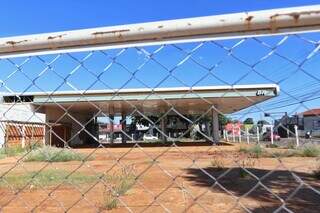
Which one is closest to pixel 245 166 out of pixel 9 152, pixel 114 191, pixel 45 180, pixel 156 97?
pixel 45 180

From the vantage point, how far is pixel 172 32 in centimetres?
239

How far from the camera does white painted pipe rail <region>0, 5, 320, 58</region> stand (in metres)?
2.16

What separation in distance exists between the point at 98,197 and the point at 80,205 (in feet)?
2.88

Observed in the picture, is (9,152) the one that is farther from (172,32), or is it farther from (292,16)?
(292,16)

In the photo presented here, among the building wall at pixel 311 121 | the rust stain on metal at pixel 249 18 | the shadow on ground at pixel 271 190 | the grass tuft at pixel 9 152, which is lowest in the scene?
the shadow on ground at pixel 271 190

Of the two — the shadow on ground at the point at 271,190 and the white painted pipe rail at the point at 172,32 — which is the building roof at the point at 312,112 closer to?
the white painted pipe rail at the point at 172,32

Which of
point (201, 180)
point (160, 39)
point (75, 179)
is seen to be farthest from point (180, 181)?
point (160, 39)

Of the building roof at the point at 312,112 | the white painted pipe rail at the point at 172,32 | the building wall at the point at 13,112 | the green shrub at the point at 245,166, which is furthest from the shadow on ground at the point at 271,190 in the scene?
the white painted pipe rail at the point at 172,32

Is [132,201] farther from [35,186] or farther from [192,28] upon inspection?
[192,28]

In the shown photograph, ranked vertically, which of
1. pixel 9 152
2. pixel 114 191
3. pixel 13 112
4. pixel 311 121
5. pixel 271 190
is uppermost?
pixel 13 112

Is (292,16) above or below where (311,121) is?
above

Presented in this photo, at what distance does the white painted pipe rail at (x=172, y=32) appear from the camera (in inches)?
84.9

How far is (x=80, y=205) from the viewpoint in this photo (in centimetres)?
793

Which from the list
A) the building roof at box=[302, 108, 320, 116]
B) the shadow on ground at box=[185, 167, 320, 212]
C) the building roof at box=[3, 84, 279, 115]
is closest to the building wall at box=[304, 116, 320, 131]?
the building roof at box=[302, 108, 320, 116]
